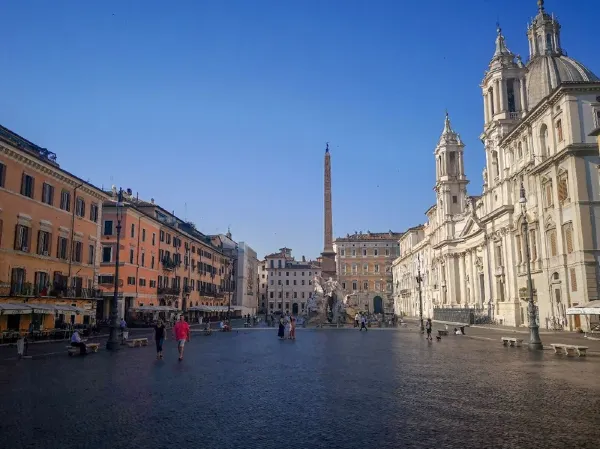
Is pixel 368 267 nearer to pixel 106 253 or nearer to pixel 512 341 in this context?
pixel 106 253

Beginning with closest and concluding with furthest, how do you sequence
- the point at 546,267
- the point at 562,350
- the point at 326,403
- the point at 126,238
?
1. the point at 326,403
2. the point at 562,350
3. the point at 546,267
4. the point at 126,238

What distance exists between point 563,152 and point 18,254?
35709 mm

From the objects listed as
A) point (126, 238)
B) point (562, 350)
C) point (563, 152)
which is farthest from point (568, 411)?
point (126, 238)

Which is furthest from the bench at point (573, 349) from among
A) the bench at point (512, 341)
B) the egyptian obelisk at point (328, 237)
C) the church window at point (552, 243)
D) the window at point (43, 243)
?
the egyptian obelisk at point (328, 237)

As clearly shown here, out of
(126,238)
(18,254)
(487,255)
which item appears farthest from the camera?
(487,255)

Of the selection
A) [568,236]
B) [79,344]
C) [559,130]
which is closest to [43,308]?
[79,344]

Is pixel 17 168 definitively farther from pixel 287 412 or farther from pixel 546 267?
pixel 546 267

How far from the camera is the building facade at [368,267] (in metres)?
102

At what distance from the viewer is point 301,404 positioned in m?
9.66

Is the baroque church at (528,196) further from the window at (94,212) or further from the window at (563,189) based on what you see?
the window at (94,212)

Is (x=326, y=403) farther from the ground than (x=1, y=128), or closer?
closer

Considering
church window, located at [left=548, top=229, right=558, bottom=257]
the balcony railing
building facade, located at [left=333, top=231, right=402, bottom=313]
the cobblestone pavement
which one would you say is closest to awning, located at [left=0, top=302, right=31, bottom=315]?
the cobblestone pavement

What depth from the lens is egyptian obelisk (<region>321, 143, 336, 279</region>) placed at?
169ft

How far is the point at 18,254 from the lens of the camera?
27.7m
